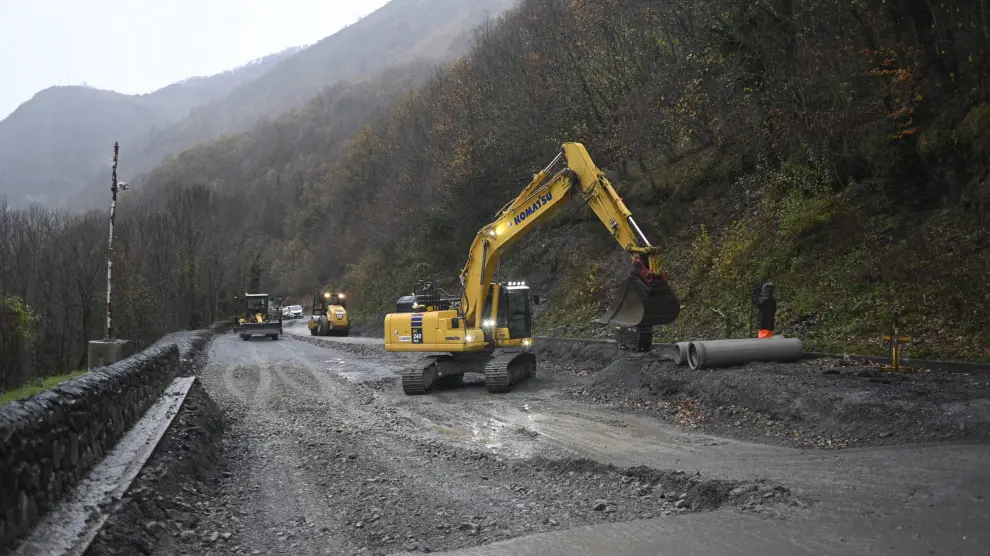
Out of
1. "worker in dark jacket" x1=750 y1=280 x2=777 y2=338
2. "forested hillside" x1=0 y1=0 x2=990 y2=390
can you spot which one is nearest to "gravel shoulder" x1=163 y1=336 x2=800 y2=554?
"worker in dark jacket" x1=750 y1=280 x2=777 y2=338

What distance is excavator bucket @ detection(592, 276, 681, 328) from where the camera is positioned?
12.4m

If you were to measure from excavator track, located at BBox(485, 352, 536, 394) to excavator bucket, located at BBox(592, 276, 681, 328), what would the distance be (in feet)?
8.50

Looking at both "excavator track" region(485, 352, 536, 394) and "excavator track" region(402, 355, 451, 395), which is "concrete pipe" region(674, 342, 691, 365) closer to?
"excavator track" region(485, 352, 536, 394)

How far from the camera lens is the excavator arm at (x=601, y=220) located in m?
12.4

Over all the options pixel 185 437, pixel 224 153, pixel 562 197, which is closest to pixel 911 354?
pixel 562 197

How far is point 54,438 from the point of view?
5648 millimetres

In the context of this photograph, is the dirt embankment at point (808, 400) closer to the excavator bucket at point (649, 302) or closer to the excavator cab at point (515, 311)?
the excavator bucket at point (649, 302)

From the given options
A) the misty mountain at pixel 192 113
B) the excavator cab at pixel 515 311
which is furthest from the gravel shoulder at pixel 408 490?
the misty mountain at pixel 192 113

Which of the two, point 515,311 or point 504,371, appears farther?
point 515,311

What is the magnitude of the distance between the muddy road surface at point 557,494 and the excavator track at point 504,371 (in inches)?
108

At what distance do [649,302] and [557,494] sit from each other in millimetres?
6153

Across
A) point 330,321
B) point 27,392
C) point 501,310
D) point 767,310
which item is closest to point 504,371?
point 501,310

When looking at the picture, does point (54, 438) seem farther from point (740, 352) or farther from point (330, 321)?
point (330, 321)

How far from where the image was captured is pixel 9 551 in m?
4.35
